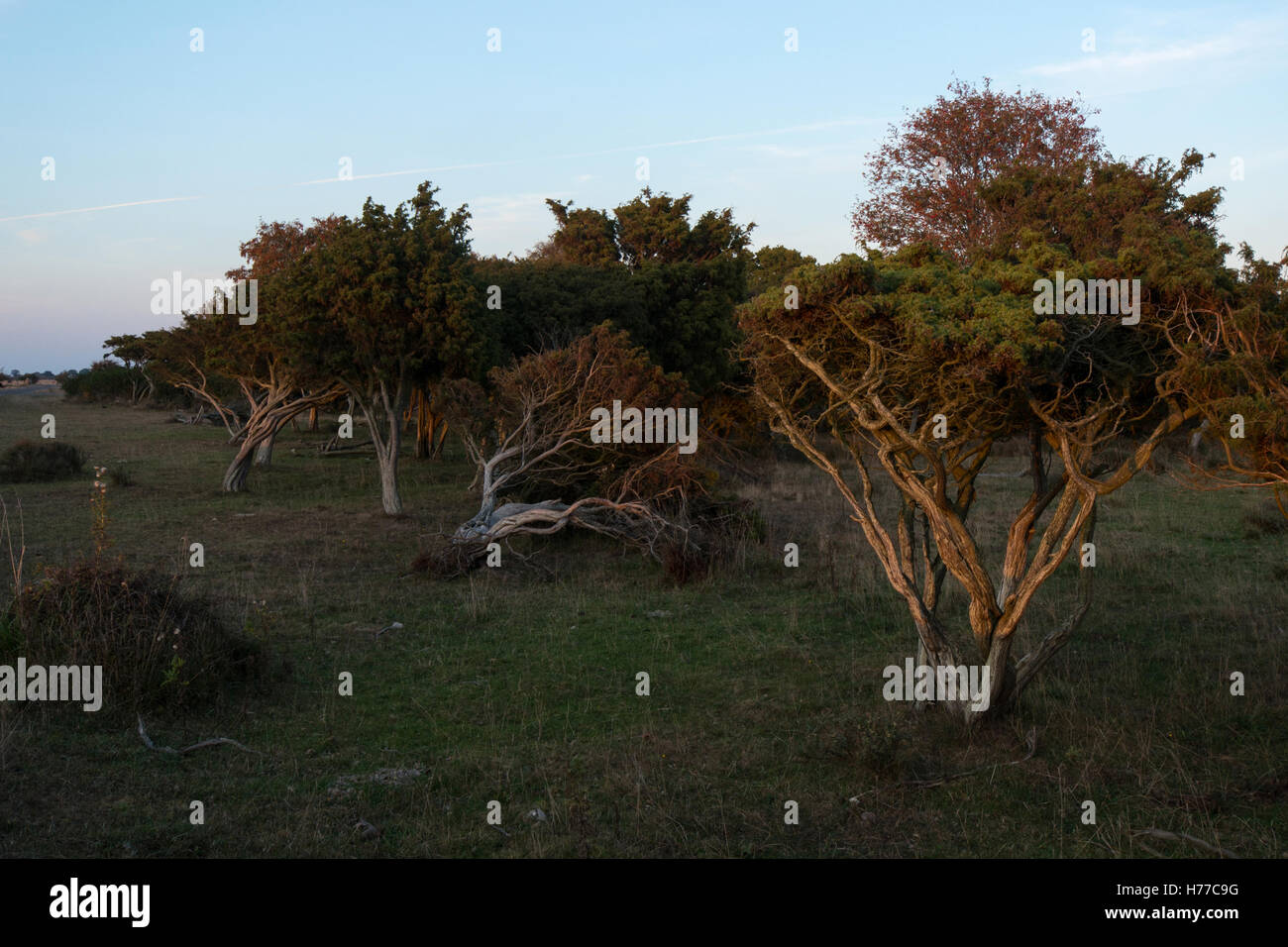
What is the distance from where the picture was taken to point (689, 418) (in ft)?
53.9

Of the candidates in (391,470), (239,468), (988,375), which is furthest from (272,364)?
(988,375)

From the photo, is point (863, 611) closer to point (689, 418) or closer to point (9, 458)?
point (689, 418)

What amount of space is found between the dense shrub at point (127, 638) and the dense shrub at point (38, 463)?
641 inches

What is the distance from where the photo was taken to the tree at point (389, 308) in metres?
18.1

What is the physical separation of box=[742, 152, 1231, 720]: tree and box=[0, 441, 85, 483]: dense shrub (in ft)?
66.8

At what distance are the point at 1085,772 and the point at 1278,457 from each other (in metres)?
2.31

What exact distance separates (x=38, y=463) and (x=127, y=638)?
17.6 metres

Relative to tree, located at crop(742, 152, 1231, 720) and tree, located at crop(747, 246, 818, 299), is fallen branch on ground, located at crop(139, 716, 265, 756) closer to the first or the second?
tree, located at crop(742, 152, 1231, 720)

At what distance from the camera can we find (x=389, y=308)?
1823 cm

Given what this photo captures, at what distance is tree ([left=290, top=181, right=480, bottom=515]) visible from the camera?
59.3 feet

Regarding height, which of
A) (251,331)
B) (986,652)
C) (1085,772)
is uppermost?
(251,331)

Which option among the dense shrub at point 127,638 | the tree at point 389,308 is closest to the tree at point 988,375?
the dense shrub at point 127,638

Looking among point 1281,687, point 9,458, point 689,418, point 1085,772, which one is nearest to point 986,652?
point 1085,772

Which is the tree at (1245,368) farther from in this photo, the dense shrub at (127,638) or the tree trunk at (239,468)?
the tree trunk at (239,468)
